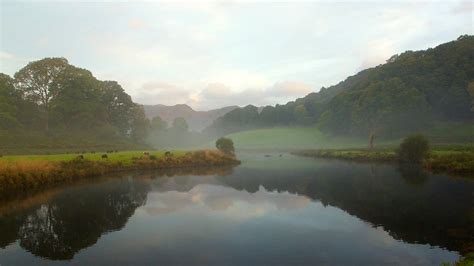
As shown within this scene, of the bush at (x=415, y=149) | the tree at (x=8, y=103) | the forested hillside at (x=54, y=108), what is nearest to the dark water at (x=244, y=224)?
the bush at (x=415, y=149)

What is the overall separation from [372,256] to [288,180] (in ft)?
86.2

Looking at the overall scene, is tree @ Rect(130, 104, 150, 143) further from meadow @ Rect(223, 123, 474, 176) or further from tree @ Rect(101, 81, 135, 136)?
meadow @ Rect(223, 123, 474, 176)

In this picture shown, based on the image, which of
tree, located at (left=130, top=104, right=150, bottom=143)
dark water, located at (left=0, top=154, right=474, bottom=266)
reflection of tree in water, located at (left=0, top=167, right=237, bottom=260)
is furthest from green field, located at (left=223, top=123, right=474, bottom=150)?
Result: reflection of tree in water, located at (left=0, top=167, right=237, bottom=260)

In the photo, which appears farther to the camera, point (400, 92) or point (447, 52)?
point (447, 52)

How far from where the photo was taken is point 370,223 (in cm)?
2189

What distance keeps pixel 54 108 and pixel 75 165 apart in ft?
155

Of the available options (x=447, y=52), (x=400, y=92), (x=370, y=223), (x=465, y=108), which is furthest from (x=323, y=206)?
(x=447, y=52)

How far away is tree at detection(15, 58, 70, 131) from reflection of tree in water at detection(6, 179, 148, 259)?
2208 inches

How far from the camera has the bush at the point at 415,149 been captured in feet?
Answer: 174

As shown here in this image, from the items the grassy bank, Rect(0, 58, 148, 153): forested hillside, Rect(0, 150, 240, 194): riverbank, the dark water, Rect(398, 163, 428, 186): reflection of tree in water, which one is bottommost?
Rect(398, 163, 428, 186): reflection of tree in water

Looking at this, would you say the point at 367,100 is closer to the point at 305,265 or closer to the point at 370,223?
the point at 370,223

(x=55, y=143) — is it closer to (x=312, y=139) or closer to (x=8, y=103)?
(x=8, y=103)

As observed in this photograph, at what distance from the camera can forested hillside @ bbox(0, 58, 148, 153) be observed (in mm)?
70812

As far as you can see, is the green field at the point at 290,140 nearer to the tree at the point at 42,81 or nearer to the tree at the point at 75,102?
the tree at the point at 75,102
